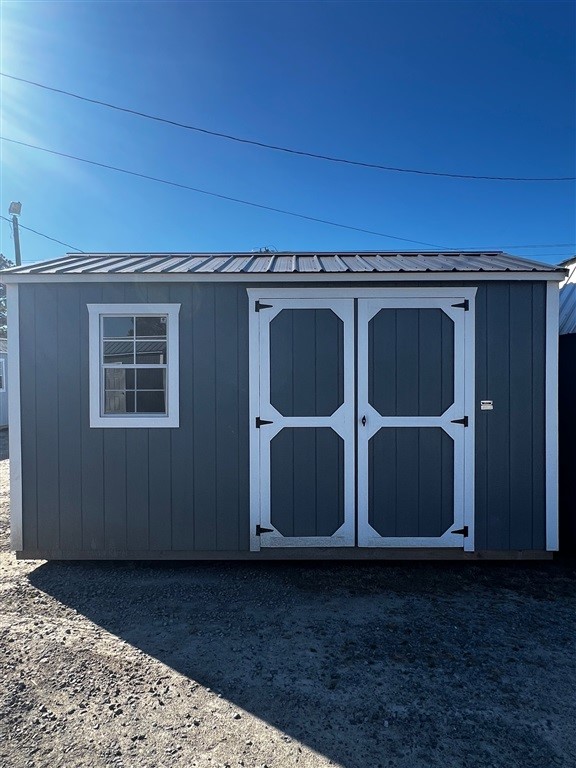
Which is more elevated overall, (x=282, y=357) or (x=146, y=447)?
(x=282, y=357)

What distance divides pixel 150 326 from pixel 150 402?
0.68 meters

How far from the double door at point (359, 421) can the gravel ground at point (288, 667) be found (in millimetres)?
412

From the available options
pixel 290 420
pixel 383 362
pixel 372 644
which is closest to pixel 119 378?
pixel 290 420

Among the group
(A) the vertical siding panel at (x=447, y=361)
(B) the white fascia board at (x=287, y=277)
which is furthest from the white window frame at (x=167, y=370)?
(A) the vertical siding panel at (x=447, y=361)

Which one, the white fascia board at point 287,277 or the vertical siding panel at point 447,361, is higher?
the white fascia board at point 287,277

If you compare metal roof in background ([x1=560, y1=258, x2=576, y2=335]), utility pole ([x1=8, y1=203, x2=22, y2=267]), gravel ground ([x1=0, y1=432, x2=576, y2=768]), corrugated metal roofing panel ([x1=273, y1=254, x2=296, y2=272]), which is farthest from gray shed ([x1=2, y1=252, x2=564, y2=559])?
utility pole ([x1=8, y1=203, x2=22, y2=267])

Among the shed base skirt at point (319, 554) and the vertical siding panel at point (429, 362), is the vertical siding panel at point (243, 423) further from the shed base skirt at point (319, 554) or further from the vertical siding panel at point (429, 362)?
the vertical siding panel at point (429, 362)

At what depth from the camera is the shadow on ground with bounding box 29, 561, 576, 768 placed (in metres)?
1.87

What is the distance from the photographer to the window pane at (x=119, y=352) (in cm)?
372

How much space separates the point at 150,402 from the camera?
3758mm

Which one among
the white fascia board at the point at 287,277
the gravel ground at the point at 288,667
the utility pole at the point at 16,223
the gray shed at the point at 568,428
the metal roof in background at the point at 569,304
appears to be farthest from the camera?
the utility pole at the point at 16,223

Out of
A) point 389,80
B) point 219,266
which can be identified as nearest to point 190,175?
point 389,80

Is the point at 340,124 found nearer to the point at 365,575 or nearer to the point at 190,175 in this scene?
the point at 190,175

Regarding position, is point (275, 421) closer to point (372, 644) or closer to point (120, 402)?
point (120, 402)
